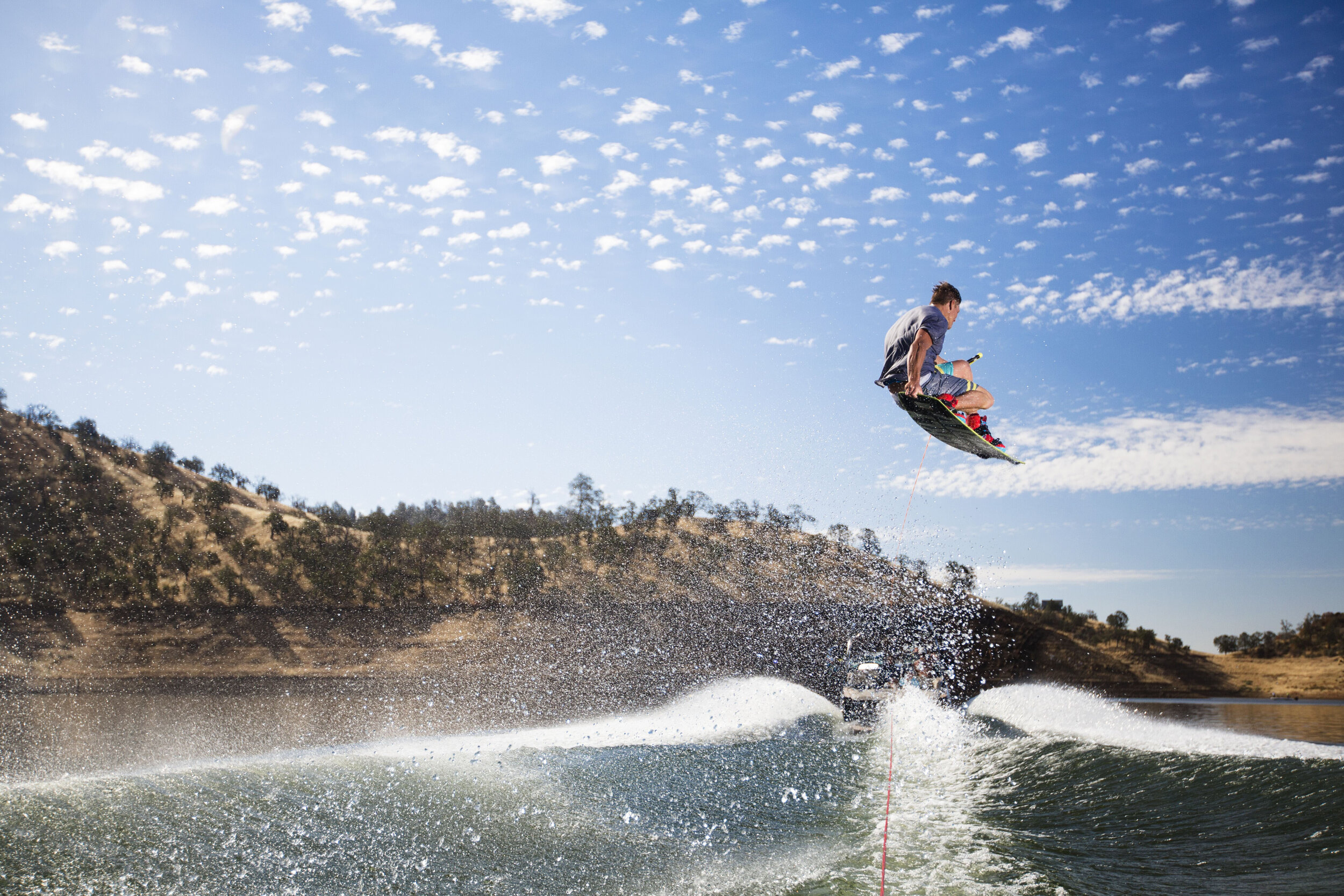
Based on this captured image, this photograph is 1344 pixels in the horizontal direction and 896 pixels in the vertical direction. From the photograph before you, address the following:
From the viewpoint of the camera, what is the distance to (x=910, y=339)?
28.4 feet

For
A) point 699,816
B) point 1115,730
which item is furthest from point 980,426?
point 1115,730

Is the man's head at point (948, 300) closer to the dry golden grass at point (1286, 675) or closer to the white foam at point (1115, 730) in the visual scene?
the white foam at point (1115, 730)

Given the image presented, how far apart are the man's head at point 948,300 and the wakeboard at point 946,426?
3.30 feet

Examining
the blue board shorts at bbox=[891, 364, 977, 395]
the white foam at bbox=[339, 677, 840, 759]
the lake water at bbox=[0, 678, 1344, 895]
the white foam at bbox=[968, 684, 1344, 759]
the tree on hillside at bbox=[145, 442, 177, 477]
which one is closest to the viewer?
A: the lake water at bbox=[0, 678, 1344, 895]

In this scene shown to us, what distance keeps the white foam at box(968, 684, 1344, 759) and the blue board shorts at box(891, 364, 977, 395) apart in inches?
358

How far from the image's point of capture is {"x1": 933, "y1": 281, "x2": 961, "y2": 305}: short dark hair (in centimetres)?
859

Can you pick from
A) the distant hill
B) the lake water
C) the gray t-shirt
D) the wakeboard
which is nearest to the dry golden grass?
the distant hill

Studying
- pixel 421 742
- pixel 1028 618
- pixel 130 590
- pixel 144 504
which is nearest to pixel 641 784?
pixel 421 742

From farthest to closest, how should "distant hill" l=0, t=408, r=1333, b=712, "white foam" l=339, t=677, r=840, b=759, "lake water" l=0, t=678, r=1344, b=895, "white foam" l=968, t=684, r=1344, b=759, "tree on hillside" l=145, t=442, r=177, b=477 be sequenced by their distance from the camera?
"tree on hillside" l=145, t=442, r=177, b=477 < "distant hill" l=0, t=408, r=1333, b=712 < "white foam" l=339, t=677, r=840, b=759 < "white foam" l=968, t=684, r=1344, b=759 < "lake water" l=0, t=678, r=1344, b=895

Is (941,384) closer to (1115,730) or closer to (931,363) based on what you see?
(931,363)

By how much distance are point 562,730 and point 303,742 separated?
27.4ft

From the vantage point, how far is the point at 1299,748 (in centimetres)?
1341

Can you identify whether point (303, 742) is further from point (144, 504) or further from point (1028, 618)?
point (1028, 618)

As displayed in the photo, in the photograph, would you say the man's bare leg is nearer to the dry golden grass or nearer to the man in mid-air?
the man in mid-air
